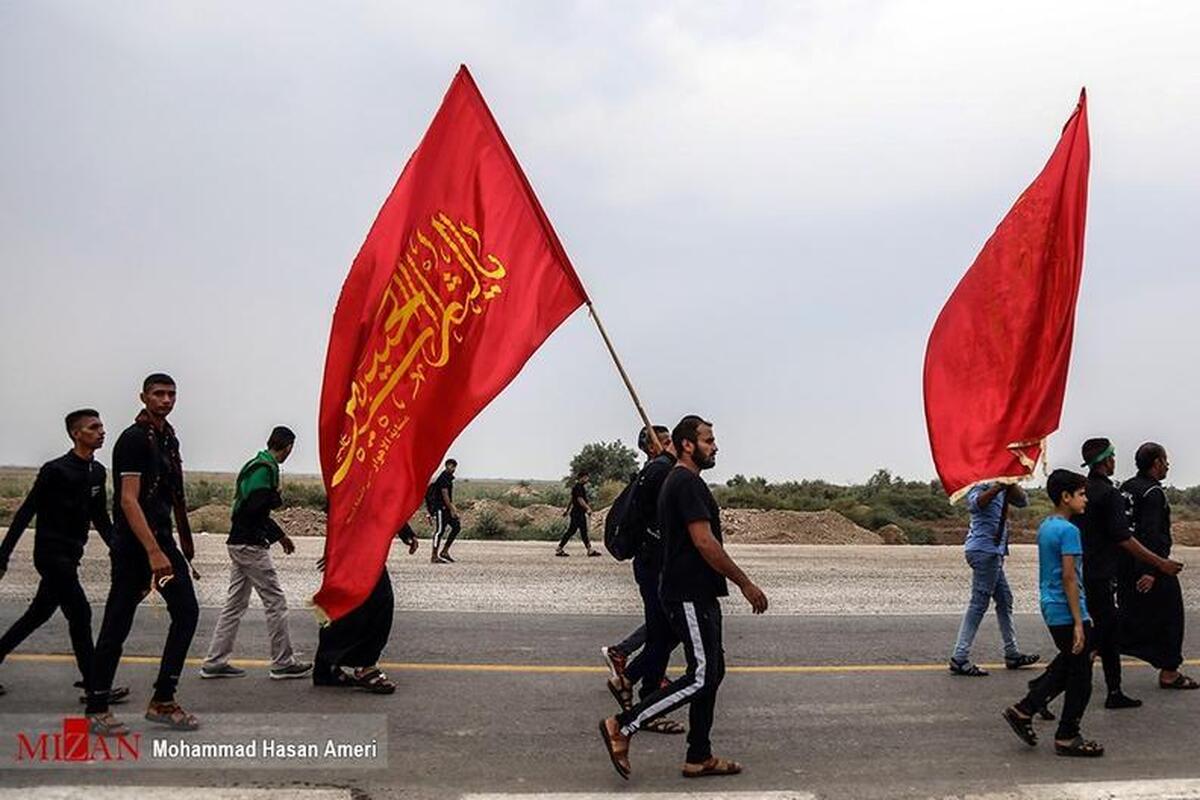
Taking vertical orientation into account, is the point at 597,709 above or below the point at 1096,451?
below

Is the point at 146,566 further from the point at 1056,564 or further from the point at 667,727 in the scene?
the point at 1056,564

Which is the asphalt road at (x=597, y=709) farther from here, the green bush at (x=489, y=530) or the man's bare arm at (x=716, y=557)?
the green bush at (x=489, y=530)

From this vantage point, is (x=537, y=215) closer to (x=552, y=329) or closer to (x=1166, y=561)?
(x=552, y=329)

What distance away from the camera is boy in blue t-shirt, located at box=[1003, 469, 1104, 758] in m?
6.53

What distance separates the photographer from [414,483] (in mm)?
6656

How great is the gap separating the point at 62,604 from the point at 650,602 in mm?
3547

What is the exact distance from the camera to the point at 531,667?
896 cm

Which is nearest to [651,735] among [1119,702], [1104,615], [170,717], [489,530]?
Result: [170,717]

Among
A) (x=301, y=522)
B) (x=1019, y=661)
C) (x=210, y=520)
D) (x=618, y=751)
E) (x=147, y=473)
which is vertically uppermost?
(x=147, y=473)

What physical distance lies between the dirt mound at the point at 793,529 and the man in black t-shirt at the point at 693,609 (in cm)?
2362

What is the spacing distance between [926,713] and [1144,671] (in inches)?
104

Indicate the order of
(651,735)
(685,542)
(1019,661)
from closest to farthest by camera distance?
1. (685,542)
2. (651,735)
3. (1019,661)

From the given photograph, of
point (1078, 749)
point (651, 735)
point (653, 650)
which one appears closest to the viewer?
point (1078, 749)

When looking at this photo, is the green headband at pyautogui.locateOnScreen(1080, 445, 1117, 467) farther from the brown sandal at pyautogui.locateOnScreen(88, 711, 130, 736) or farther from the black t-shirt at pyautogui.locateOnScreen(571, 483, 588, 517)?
the black t-shirt at pyautogui.locateOnScreen(571, 483, 588, 517)
